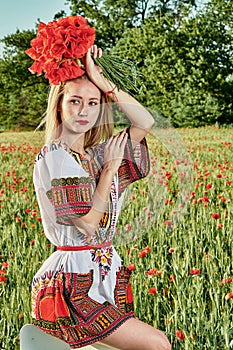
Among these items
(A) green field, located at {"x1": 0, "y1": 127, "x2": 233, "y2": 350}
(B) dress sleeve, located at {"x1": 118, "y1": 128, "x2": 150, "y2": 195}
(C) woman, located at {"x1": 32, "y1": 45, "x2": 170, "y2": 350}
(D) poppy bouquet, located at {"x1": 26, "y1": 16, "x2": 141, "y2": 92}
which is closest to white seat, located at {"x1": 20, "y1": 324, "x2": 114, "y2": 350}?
(C) woman, located at {"x1": 32, "y1": 45, "x2": 170, "y2": 350}

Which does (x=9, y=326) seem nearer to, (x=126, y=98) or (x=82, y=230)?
(x=82, y=230)

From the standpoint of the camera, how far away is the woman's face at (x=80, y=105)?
1.82m

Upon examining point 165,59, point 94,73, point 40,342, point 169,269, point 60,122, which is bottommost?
point 169,269

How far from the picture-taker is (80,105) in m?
1.83

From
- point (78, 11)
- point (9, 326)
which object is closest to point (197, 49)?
point (78, 11)

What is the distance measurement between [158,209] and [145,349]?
451 millimetres

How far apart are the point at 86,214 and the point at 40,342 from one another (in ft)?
1.49

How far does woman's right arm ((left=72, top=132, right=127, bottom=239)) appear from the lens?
1744 millimetres

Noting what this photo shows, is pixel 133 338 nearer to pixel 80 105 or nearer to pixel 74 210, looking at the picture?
pixel 74 210

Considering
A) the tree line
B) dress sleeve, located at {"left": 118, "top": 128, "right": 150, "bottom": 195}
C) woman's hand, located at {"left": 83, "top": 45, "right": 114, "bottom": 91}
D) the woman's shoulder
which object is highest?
the tree line

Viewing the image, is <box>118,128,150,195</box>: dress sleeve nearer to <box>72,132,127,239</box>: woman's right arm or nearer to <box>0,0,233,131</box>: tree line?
<box>72,132,127,239</box>: woman's right arm

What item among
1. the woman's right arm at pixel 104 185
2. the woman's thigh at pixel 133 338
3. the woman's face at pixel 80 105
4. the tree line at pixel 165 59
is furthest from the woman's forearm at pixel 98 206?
the tree line at pixel 165 59

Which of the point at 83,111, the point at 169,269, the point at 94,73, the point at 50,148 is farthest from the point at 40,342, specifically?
the point at 169,269

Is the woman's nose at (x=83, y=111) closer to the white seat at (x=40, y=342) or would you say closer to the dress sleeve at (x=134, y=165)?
the dress sleeve at (x=134, y=165)
